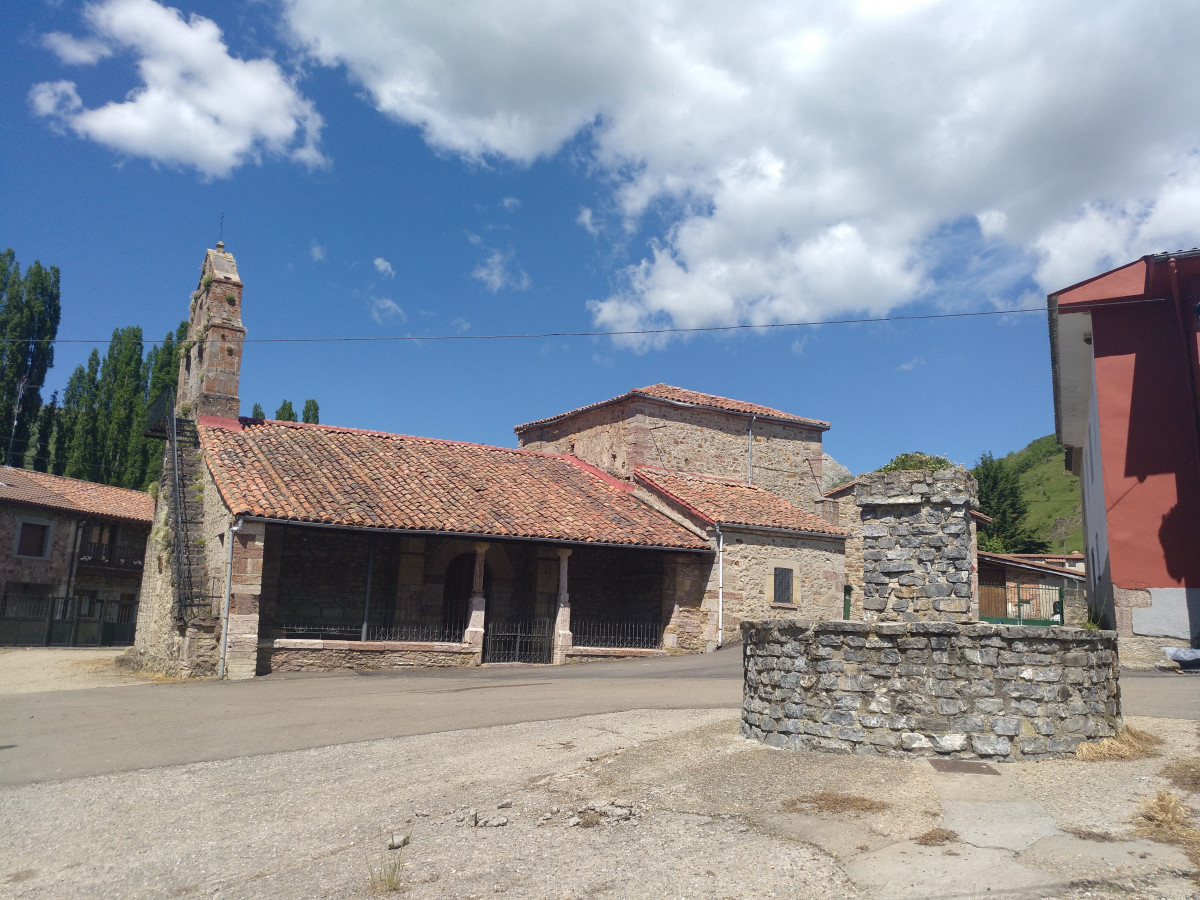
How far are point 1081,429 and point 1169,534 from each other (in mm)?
8386

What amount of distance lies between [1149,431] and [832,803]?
410 inches

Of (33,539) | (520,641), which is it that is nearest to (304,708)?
(520,641)

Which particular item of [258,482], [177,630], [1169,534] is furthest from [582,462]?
[1169,534]

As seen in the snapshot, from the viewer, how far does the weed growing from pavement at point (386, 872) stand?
4.88m

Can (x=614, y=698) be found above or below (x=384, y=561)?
below

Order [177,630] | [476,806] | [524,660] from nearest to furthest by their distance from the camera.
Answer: [476,806]
[177,630]
[524,660]

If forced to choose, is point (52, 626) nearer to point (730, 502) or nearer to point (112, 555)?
point (112, 555)

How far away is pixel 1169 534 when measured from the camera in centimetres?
1279

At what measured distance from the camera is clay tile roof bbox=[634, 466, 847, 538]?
19.3m

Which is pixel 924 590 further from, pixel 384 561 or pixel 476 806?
pixel 384 561

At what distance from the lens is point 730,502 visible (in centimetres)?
2058

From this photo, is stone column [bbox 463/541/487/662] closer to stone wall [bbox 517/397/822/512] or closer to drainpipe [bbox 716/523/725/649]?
drainpipe [bbox 716/523/725/649]

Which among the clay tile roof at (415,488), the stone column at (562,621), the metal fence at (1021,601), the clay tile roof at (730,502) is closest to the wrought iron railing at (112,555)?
the clay tile roof at (415,488)

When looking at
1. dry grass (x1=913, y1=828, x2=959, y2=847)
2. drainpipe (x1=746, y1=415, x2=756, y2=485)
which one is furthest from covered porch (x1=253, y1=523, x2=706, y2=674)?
dry grass (x1=913, y1=828, x2=959, y2=847)
